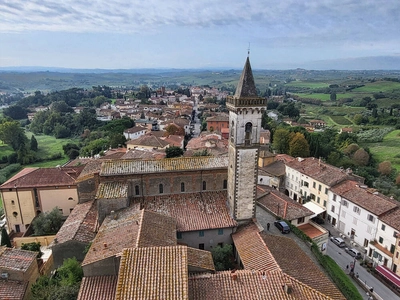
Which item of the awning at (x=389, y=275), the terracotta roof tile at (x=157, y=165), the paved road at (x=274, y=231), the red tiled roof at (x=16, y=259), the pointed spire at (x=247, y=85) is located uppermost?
the pointed spire at (x=247, y=85)

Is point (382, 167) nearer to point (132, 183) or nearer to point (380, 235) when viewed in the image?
point (380, 235)

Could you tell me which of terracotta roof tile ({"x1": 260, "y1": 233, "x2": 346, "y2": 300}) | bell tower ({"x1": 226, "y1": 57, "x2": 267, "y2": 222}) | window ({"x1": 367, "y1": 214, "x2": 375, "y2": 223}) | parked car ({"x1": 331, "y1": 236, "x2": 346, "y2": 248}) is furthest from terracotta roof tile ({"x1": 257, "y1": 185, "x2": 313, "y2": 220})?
window ({"x1": 367, "y1": 214, "x2": 375, "y2": 223})

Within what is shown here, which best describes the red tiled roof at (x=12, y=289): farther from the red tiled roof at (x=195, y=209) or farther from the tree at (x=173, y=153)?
the tree at (x=173, y=153)

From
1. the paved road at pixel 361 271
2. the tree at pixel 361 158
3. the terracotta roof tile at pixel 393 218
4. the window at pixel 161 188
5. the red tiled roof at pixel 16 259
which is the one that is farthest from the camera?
the tree at pixel 361 158

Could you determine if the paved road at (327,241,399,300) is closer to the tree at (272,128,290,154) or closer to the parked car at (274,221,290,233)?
the parked car at (274,221,290,233)

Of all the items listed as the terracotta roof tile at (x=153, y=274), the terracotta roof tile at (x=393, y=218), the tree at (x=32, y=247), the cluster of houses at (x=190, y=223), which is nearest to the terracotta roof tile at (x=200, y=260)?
the cluster of houses at (x=190, y=223)

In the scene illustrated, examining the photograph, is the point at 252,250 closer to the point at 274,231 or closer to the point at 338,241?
the point at 274,231
